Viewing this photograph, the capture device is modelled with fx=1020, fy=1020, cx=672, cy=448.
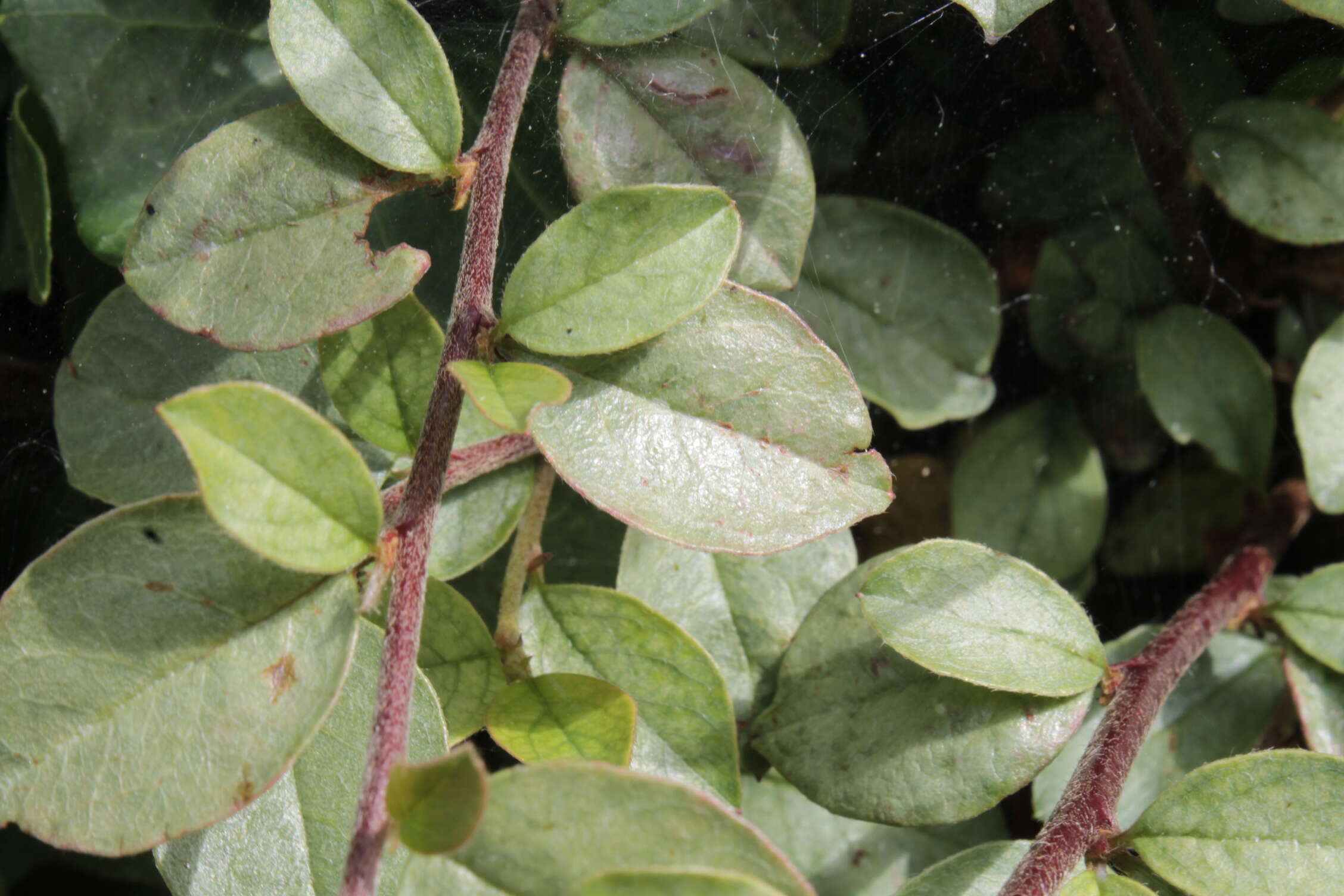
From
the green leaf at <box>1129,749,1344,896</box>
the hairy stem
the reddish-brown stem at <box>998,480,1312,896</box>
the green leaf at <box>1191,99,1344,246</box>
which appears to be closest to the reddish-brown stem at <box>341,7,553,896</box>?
the hairy stem

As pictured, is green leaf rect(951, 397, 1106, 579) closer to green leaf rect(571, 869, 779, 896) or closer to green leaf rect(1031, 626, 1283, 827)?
green leaf rect(1031, 626, 1283, 827)

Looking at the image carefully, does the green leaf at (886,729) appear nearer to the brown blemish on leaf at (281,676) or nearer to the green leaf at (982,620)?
the green leaf at (982,620)

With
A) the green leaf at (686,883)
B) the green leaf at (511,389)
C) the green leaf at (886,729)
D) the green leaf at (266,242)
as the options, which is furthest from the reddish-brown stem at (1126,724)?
the green leaf at (266,242)

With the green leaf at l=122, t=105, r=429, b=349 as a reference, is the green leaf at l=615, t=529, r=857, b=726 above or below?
below

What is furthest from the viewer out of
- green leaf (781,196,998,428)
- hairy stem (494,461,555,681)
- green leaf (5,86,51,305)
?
green leaf (781,196,998,428)

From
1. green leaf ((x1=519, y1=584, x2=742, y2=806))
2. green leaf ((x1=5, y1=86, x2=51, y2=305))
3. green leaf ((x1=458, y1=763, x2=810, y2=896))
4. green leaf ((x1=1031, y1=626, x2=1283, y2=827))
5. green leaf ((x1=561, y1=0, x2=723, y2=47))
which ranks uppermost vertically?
green leaf ((x1=561, y1=0, x2=723, y2=47))

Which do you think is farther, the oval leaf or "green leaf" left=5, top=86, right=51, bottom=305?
"green leaf" left=5, top=86, right=51, bottom=305

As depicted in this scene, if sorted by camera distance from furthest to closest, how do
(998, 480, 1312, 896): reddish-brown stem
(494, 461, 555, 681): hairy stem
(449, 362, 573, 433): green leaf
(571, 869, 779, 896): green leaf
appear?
(494, 461, 555, 681): hairy stem → (998, 480, 1312, 896): reddish-brown stem → (449, 362, 573, 433): green leaf → (571, 869, 779, 896): green leaf

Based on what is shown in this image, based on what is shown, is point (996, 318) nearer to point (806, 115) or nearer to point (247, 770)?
point (806, 115)
